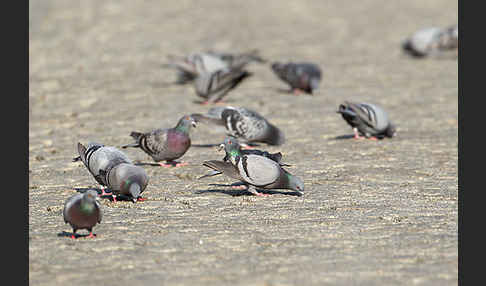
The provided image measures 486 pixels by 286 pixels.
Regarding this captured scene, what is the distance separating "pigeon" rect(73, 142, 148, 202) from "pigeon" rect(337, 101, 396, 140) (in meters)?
3.76

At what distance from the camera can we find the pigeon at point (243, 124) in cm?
1023

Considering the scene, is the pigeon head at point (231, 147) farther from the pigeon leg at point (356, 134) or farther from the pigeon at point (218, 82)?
the pigeon at point (218, 82)

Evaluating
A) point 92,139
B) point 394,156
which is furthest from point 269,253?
point 92,139

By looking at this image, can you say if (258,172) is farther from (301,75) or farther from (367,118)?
(301,75)

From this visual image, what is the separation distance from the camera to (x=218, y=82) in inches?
513

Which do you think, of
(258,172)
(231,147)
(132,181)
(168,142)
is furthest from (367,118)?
(132,181)

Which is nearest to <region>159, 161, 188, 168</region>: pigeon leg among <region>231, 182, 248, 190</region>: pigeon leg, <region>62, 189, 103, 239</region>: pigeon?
<region>231, 182, 248, 190</region>: pigeon leg

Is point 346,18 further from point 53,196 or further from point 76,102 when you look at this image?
point 53,196

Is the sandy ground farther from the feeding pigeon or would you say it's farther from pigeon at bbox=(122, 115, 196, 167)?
the feeding pigeon

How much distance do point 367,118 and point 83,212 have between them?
5.24m

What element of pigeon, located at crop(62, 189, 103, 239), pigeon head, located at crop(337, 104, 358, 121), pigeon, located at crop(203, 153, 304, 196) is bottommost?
pigeon, located at crop(62, 189, 103, 239)

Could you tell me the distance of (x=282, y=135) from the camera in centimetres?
1051

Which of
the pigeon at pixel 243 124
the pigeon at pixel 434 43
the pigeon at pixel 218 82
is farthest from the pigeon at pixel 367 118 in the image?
the pigeon at pixel 434 43

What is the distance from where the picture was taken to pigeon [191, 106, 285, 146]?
10227 mm
